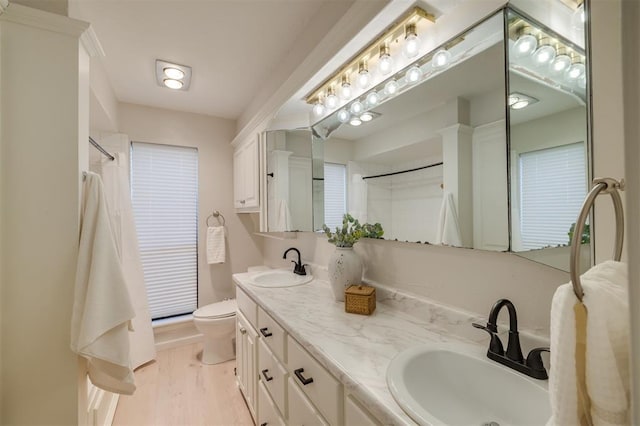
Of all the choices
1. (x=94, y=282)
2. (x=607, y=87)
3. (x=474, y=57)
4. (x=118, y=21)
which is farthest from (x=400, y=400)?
(x=118, y=21)

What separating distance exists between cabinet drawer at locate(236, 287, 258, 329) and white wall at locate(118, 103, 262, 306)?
1.24 metres

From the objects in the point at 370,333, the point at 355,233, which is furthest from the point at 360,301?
the point at 355,233

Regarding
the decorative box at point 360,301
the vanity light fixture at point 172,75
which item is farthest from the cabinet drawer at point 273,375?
the vanity light fixture at point 172,75

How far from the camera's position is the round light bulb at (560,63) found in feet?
2.51

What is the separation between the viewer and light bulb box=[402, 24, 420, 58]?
3.81 feet

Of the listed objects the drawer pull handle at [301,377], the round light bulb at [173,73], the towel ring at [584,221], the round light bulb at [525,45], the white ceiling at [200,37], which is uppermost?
the white ceiling at [200,37]

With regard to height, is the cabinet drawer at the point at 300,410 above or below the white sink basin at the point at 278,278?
below

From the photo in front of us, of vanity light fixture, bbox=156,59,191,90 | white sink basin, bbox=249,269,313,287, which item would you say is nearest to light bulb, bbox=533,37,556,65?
white sink basin, bbox=249,269,313,287

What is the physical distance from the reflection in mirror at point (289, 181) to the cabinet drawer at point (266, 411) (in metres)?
1.08

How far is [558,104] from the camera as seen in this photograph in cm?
78

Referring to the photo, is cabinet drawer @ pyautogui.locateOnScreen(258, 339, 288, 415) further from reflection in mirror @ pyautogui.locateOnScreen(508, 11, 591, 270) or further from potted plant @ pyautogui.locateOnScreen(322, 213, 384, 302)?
reflection in mirror @ pyautogui.locateOnScreen(508, 11, 591, 270)

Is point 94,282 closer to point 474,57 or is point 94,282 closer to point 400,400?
point 400,400

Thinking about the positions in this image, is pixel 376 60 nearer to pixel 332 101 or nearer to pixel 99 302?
pixel 332 101

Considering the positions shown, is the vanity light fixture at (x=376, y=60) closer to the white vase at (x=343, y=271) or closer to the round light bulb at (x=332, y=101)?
the round light bulb at (x=332, y=101)
